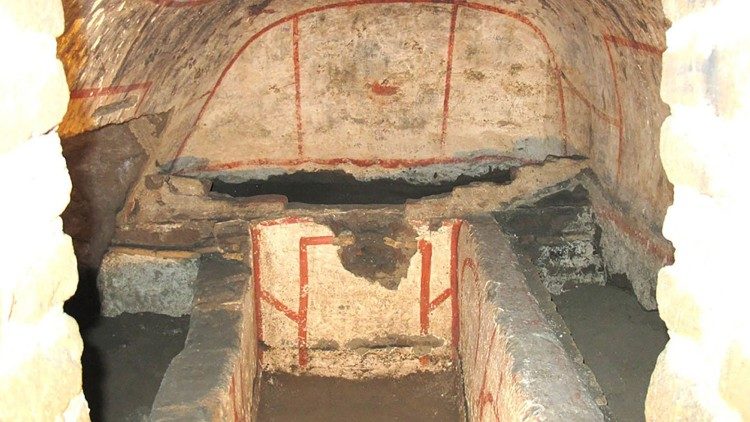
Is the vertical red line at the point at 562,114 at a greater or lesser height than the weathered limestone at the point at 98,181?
greater

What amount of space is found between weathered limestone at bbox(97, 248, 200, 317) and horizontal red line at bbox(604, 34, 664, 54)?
291 centimetres

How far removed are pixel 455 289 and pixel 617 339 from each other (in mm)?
1232

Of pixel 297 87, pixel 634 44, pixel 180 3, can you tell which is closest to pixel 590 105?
pixel 634 44

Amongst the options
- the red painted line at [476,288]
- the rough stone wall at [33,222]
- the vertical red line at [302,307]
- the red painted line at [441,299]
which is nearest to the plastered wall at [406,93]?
the vertical red line at [302,307]

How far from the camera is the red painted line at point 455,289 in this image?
5023 millimetres

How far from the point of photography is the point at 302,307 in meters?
5.12

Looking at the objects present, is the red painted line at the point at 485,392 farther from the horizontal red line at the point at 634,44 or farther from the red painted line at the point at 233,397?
the horizontal red line at the point at 634,44

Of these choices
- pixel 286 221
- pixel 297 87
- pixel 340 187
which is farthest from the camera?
pixel 340 187

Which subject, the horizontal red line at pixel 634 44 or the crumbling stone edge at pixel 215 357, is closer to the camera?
the crumbling stone edge at pixel 215 357

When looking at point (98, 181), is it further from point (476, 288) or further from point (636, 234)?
point (636, 234)

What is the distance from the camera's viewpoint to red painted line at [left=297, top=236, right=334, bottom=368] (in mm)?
5016

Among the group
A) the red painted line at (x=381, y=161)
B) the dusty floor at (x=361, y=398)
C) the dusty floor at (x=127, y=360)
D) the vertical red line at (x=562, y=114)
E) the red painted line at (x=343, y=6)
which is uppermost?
the red painted line at (x=343, y=6)

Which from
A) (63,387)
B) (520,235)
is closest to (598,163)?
(520,235)

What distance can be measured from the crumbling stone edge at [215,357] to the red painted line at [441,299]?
1.25 metres
